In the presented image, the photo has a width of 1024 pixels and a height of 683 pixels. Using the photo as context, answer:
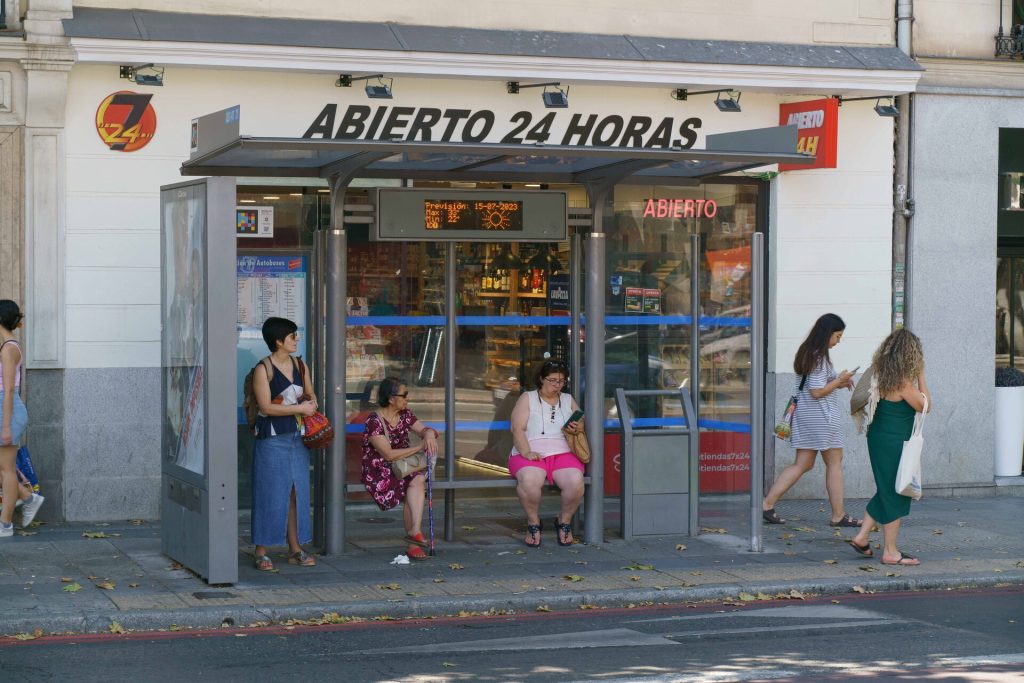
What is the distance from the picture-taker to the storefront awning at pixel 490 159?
357 inches

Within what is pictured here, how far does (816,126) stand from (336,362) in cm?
555

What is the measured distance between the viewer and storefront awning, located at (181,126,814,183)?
29.7 ft

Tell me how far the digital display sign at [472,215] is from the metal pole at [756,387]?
5.72 ft

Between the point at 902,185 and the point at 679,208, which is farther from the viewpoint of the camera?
the point at 902,185

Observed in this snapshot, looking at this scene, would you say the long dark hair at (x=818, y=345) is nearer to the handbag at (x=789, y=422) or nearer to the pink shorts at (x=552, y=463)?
the handbag at (x=789, y=422)

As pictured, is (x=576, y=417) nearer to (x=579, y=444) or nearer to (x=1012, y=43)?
(x=579, y=444)

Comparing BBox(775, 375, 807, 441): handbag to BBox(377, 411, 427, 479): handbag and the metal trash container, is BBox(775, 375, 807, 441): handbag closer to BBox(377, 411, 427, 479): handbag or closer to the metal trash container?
the metal trash container

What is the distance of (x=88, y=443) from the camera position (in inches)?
468

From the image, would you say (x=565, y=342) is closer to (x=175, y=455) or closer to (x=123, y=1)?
(x=175, y=455)

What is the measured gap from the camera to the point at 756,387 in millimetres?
10703

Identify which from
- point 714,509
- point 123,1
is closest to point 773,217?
point 714,509

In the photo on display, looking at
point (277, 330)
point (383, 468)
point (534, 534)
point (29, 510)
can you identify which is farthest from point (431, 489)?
point (29, 510)

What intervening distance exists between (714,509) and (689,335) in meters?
1.63

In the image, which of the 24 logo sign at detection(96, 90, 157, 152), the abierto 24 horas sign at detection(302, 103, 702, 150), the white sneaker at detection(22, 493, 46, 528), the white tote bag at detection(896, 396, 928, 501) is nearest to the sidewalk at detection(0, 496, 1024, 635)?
the white sneaker at detection(22, 493, 46, 528)
